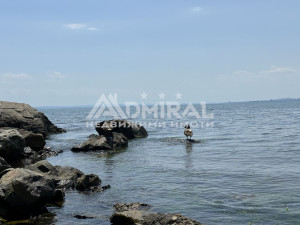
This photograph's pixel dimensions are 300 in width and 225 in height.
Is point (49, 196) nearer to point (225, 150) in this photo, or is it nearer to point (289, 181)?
A: point (289, 181)

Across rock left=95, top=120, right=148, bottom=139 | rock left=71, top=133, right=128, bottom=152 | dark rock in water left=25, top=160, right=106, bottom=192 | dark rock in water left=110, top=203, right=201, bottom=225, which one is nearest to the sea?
dark rock in water left=25, top=160, right=106, bottom=192

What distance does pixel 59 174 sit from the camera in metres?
18.9

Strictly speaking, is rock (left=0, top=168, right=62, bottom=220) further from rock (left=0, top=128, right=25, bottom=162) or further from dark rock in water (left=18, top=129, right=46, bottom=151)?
dark rock in water (left=18, top=129, right=46, bottom=151)

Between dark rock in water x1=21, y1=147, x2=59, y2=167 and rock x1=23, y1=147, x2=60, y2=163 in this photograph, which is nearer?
dark rock in water x1=21, y1=147, x2=59, y2=167

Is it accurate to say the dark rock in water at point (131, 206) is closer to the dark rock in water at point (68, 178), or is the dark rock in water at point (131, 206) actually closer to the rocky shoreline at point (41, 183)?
the rocky shoreline at point (41, 183)

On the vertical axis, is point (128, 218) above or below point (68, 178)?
below

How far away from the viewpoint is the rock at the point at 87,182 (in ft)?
58.1

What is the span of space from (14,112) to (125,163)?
19536 mm

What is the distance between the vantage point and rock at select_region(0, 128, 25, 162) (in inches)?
957

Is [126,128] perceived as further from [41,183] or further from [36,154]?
[41,183]

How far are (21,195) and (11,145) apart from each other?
478 inches

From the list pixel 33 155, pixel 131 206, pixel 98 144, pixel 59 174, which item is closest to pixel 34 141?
pixel 33 155

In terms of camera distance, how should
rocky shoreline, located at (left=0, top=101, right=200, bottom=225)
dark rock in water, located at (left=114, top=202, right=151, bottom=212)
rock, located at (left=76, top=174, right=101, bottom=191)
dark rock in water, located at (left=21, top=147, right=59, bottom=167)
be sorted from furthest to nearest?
dark rock in water, located at (left=21, top=147, right=59, bottom=167)
rock, located at (left=76, top=174, right=101, bottom=191)
dark rock in water, located at (left=114, top=202, right=151, bottom=212)
rocky shoreline, located at (left=0, top=101, right=200, bottom=225)

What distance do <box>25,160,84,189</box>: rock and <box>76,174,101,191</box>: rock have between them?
2.07ft
